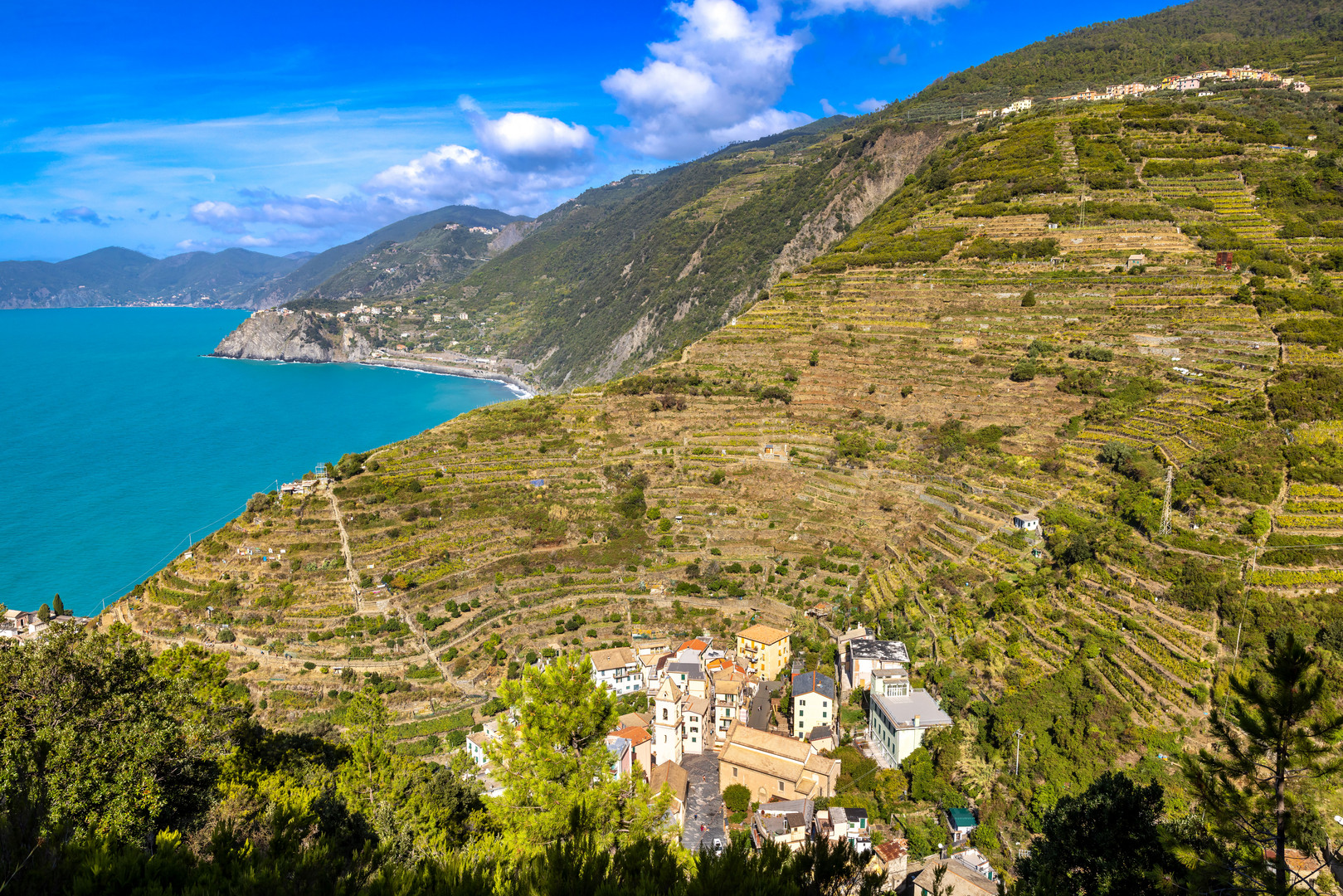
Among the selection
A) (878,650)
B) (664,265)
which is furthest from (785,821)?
(664,265)

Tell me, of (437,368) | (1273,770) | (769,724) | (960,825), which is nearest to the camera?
(1273,770)

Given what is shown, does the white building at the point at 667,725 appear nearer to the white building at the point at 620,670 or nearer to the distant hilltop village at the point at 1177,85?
the white building at the point at 620,670

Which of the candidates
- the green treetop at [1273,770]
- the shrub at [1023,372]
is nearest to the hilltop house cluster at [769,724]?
the green treetop at [1273,770]

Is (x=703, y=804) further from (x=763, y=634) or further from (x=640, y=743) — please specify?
(x=763, y=634)

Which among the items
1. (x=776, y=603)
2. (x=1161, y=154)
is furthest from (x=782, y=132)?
(x=776, y=603)

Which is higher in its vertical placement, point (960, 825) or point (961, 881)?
point (961, 881)

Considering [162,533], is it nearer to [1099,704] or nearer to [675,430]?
[675,430]

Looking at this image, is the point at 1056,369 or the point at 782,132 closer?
the point at 1056,369

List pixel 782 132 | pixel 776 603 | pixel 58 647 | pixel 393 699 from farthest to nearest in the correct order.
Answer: pixel 782 132, pixel 776 603, pixel 393 699, pixel 58 647
